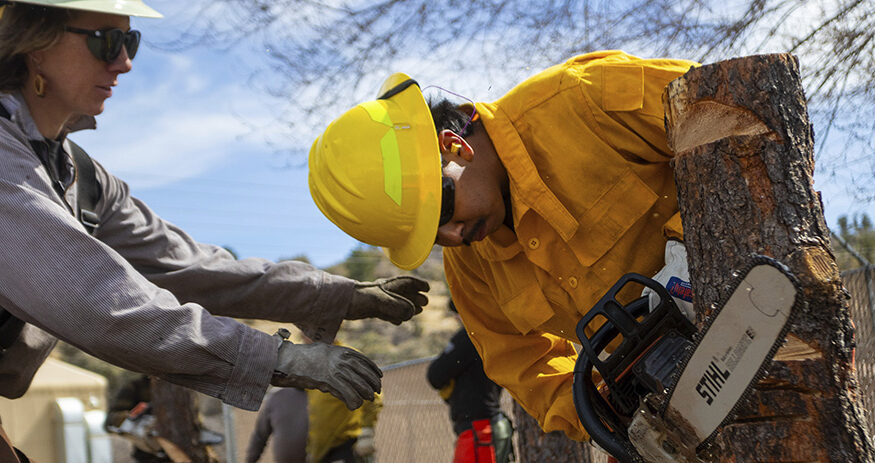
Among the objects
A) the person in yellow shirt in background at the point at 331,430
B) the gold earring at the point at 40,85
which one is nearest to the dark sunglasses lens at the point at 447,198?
the gold earring at the point at 40,85

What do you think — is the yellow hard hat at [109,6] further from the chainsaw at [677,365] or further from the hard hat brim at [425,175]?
the chainsaw at [677,365]

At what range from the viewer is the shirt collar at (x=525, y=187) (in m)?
2.52

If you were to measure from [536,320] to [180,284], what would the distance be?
1.43m

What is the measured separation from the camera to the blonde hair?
9.03 feet

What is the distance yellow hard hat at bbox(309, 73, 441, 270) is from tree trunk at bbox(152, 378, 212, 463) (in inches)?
183

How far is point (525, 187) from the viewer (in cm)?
253

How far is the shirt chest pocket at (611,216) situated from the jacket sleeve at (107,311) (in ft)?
3.41

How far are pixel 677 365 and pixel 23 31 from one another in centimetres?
246

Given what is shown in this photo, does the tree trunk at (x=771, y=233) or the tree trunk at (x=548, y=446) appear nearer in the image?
the tree trunk at (x=771, y=233)

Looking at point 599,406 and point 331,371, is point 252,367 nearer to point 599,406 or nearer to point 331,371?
point 331,371

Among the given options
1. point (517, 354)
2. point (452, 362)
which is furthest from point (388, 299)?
point (452, 362)

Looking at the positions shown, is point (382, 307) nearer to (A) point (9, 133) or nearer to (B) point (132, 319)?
→ (B) point (132, 319)

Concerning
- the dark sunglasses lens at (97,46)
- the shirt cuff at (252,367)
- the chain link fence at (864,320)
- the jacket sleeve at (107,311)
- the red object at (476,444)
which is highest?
the dark sunglasses lens at (97,46)

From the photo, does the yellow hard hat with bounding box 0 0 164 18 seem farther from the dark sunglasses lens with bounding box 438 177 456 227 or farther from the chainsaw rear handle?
the chainsaw rear handle
